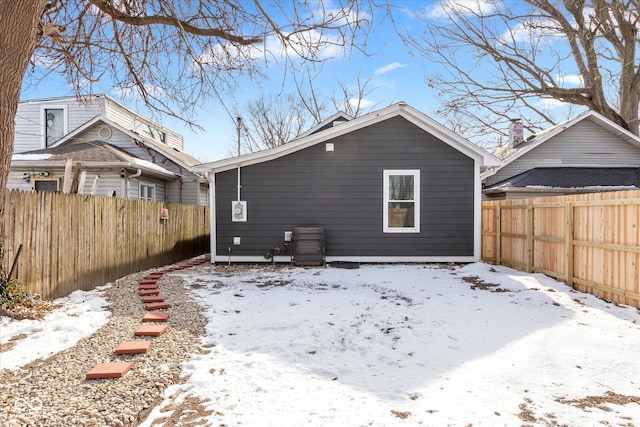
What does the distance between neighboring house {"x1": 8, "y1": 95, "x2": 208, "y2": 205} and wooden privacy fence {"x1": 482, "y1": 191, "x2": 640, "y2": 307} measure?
755 centimetres

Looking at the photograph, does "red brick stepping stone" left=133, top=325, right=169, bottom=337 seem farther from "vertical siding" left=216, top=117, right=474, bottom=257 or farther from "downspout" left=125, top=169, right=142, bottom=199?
"downspout" left=125, top=169, right=142, bottom=199

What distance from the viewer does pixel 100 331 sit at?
400 centimetres

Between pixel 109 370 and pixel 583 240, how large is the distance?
6541 millimetres

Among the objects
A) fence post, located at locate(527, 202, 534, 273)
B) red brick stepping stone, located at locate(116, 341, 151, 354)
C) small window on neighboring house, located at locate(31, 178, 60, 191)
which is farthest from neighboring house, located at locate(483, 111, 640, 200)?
small window on neighboring house, located at locate(31, 178, 60, 191)

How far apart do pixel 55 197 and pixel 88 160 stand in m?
6.90

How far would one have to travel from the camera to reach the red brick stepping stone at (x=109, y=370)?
2.90m

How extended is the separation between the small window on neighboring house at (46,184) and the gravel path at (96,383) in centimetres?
946

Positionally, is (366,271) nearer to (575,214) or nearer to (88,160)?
(575,214)

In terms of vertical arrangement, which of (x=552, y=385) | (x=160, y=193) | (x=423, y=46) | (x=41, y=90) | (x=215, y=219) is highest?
(x=423, y=46)

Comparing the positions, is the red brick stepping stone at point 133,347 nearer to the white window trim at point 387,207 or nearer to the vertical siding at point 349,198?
the vertical siding at point 349,198

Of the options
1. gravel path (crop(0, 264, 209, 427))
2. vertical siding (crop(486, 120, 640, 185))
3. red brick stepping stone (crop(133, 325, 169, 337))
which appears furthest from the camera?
vertical siding (crop(486, 120, 640, 185))

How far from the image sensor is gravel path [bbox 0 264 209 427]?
2396 millimetres

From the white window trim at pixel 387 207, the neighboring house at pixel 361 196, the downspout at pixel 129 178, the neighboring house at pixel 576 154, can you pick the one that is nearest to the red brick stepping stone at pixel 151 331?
the neighboring house at pixel 361 196

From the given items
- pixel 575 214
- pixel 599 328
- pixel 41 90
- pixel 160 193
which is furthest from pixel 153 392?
pixel 160 193
